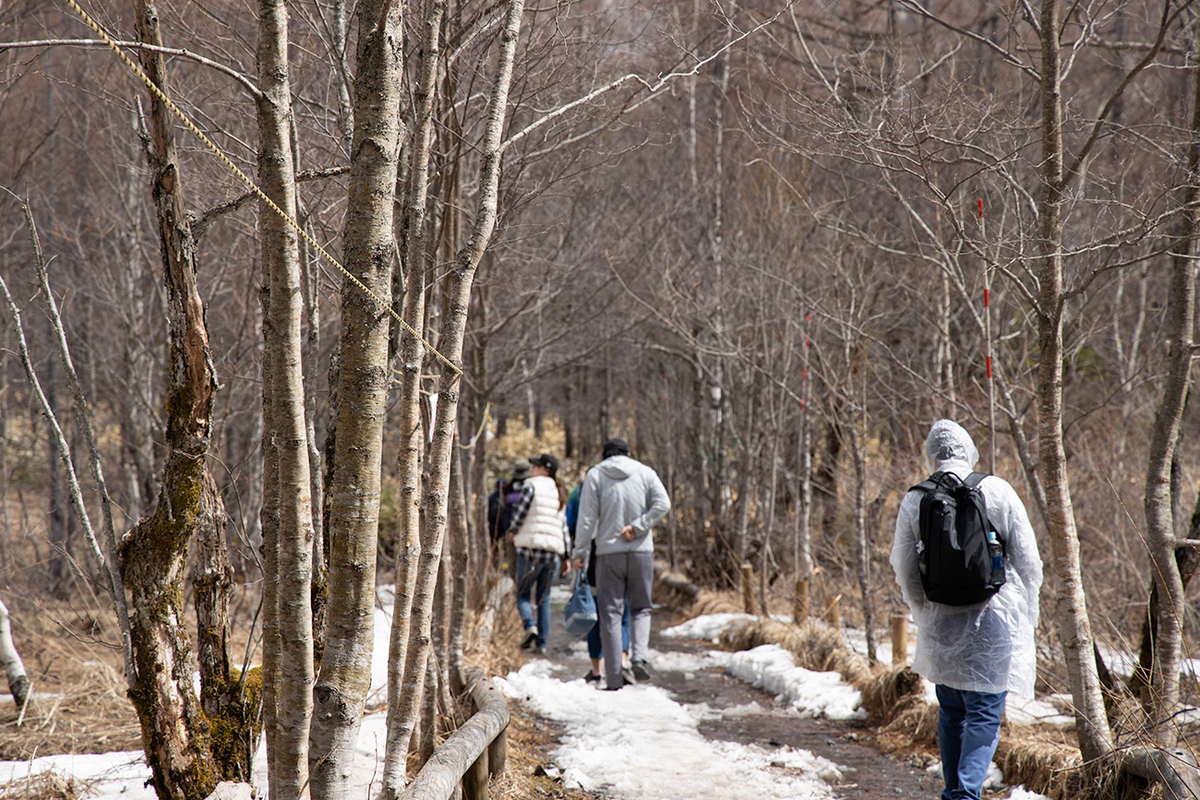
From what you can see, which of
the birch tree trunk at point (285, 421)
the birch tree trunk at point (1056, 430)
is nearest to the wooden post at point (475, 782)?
the birch tree trunk at point (285, 421)

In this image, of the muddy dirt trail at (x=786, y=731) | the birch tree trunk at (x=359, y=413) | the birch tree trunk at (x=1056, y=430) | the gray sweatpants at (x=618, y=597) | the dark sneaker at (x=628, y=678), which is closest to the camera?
the birch tree trunk at (x=359, y=413)

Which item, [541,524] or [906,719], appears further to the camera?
[541,524]

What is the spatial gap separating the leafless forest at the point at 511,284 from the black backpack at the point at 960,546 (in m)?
0.53

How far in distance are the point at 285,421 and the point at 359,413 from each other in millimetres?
186

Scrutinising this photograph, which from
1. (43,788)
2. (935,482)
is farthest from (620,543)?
(43,788)

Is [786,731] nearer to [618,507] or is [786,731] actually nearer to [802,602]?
[618,507]

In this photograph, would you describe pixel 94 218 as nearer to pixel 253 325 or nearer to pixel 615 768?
pixel 253 325

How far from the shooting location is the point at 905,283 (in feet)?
25.1

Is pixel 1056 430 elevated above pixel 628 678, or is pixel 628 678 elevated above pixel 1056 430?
pixel 1056 430

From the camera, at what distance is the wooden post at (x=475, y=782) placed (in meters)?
3.45

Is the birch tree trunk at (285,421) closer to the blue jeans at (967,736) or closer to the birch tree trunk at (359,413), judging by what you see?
the birch tree trunk at (359,413)

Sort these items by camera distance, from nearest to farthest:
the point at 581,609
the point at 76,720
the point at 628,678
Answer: the point at 76,720 < the point at 628,678 < the point at 581,609

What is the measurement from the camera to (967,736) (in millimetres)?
3578

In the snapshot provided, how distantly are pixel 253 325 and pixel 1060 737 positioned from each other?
5.80 m
